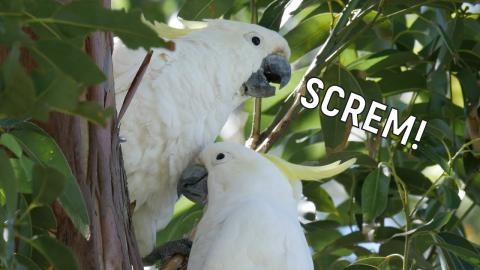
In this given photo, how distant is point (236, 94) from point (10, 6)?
1.43 meters

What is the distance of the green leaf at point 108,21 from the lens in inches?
49.2

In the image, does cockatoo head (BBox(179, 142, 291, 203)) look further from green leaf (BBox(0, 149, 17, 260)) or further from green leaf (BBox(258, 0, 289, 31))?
green leaf (BBox(0, 149, 17, 260))

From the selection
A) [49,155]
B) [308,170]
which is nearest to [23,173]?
[49,155]

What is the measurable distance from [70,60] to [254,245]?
0.86m

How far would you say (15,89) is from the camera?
3.60 ft

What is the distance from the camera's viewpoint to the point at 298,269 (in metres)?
1.98

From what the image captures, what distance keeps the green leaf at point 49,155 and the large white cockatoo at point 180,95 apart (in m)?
0.78

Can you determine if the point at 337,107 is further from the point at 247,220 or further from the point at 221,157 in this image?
the point at 247,220

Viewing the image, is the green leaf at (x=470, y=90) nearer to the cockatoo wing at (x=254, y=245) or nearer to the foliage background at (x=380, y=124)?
the foliage background at (x=380, y=124)

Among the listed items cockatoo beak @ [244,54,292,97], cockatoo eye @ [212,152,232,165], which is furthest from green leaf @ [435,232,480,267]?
cockatoo beak @ [244,54,292,97]

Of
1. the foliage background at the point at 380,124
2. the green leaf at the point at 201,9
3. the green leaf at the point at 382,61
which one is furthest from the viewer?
the green leaf at the point at 382,61

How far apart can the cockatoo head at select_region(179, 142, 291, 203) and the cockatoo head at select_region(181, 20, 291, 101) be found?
29cm

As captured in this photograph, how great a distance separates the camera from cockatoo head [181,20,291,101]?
2580mm

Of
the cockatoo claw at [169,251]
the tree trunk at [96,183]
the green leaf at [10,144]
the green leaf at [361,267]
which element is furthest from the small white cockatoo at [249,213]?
the green leaf at [10,144]
